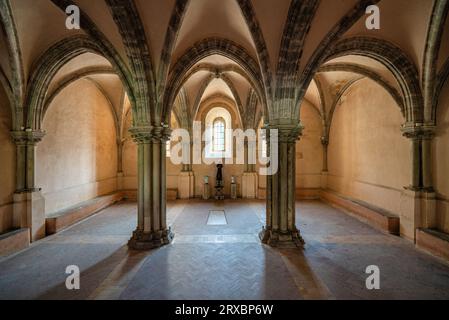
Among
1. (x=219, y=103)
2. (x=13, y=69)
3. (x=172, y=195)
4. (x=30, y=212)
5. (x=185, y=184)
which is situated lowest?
(x=172, y=195)

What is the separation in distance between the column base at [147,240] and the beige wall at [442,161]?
7874 mm

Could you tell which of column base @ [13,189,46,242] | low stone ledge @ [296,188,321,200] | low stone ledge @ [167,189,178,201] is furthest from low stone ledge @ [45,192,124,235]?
low stone ledge @ [296,188,321,200]

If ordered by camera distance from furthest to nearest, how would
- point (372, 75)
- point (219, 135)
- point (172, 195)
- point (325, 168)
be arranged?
point (219, 135) < point (325, 168) < point (172, 195) < point (372, 75)

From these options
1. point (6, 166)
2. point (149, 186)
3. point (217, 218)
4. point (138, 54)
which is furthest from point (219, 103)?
point (6, 166)

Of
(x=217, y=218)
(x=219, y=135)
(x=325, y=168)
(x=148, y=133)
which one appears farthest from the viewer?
(x=219, y=135)

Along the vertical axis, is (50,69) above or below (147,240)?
above

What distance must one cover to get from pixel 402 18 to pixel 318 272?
22.2ft

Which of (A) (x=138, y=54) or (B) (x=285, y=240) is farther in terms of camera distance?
(B) (x=285, y=240)

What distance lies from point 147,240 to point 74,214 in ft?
13.6

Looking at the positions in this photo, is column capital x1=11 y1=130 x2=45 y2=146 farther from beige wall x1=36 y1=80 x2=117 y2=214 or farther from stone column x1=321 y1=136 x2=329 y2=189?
stone column x1=321 y1=136 x2=329 y2=189

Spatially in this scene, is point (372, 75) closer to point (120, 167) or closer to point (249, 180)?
point (249, 180)

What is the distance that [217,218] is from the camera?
9.04 metres
